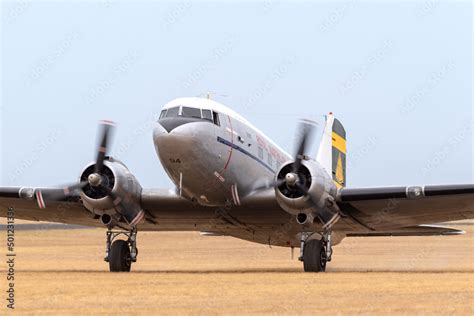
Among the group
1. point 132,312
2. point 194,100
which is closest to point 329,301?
point 132,312

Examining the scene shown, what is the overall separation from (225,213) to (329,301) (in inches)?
473

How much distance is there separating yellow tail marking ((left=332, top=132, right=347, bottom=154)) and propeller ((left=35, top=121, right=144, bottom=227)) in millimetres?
9353

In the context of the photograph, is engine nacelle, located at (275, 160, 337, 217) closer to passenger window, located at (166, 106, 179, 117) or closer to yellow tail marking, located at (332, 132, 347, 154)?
passenger window, located at (166, 106, 179, 117)

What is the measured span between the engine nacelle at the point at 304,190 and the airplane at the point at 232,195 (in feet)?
0.09

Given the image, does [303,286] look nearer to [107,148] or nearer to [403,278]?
[403,278]

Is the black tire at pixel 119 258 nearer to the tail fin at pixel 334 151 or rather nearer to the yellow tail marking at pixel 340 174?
the tail fin at pixel 334 151

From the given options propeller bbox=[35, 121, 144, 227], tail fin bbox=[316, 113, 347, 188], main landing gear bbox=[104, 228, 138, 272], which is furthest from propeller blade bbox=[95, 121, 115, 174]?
tail fin bbox=[316, 113, 347, 188]

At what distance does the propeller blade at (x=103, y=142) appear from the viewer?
27.2m

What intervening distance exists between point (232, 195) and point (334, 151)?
873 cm

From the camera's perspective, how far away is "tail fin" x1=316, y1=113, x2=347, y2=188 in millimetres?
34219

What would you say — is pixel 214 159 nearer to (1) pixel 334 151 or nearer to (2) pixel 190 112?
(2) pixel 190 112

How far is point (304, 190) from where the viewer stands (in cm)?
2550

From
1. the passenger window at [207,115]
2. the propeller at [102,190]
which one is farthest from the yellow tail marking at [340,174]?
the passenger window at [207,115]

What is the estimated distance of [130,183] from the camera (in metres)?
27.7
